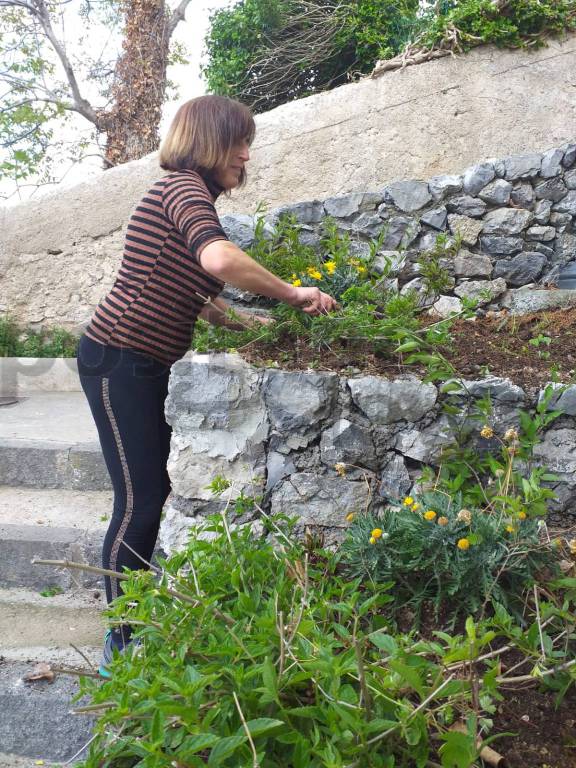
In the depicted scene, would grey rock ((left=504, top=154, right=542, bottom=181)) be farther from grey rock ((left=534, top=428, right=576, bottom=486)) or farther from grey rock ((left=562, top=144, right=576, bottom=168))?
grey rock ((left=534, top=428, right=576, bottom=486))

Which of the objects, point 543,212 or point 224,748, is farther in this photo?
point 543,212

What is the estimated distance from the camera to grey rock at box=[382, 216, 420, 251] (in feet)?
11.1

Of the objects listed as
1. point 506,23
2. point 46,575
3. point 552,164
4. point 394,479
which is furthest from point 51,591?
point 506,23

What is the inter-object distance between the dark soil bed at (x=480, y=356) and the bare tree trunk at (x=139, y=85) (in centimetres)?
602

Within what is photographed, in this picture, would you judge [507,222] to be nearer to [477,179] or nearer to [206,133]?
[477,179]

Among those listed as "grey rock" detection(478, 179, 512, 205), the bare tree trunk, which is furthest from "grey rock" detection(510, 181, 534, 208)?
Answer: the bare tree trunk

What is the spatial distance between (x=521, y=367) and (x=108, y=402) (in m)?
1.38

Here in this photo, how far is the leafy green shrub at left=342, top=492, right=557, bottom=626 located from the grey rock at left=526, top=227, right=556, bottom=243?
2.29 metres

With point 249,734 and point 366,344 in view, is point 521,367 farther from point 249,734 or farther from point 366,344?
point 249,734

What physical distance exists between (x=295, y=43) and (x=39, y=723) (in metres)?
5.44

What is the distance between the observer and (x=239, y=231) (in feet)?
10.3

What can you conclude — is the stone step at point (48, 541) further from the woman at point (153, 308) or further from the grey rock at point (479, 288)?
the grey rock at point (479, 288)

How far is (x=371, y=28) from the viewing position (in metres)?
5.11

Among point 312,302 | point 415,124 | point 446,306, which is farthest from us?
point 415,124
